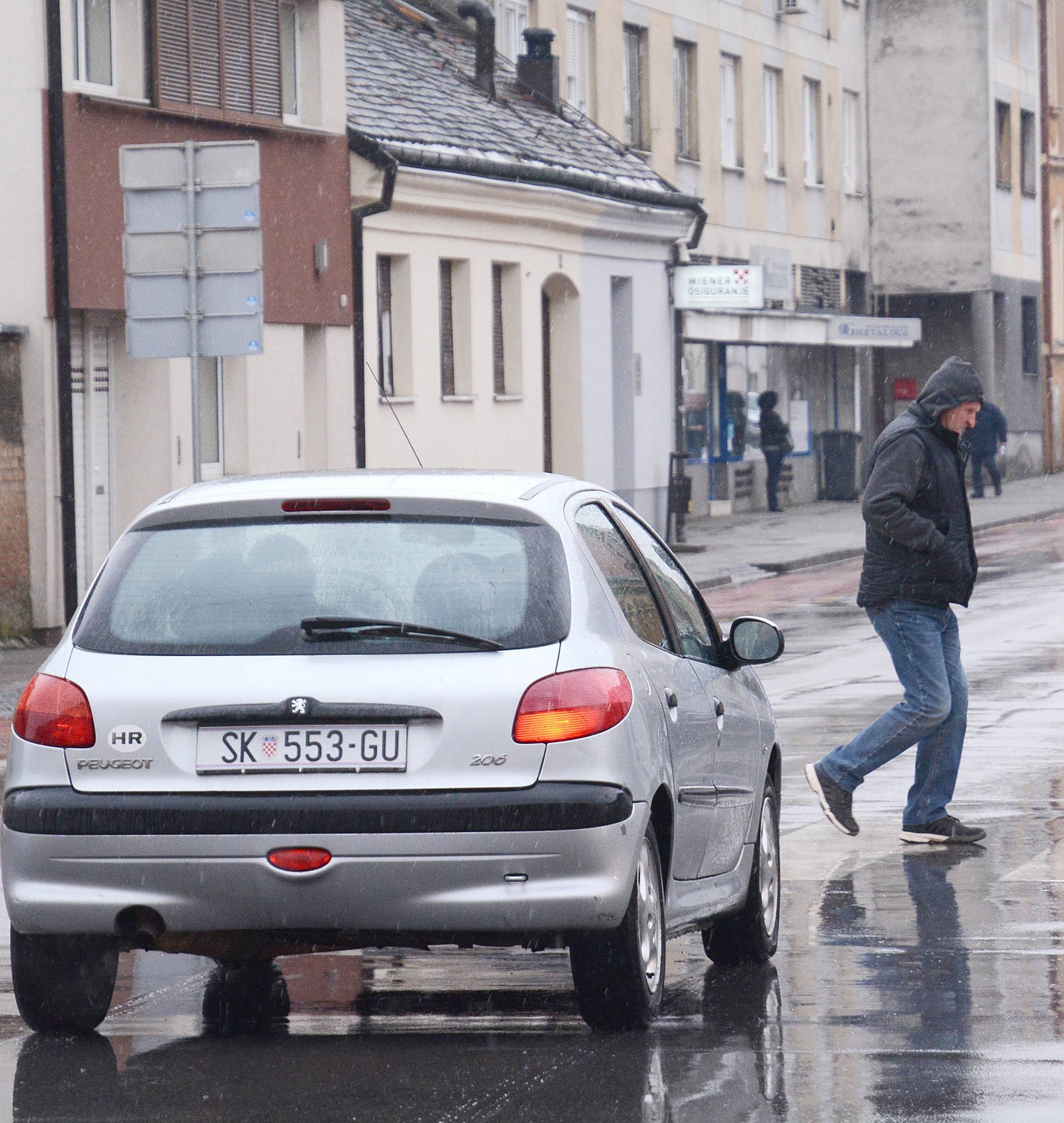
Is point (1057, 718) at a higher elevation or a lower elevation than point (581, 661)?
lower

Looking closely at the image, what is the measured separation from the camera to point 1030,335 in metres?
53.8

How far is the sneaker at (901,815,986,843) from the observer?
393 inches

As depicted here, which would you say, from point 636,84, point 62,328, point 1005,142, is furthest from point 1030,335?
point 62,328

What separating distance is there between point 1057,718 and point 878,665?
372 cm

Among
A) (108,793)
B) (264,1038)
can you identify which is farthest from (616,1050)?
(108,793)

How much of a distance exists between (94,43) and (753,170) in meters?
21.4

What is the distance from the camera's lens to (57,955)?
638cm

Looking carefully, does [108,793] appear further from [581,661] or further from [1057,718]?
[1057,718]

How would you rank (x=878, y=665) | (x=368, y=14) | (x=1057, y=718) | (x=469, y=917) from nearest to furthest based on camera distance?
(x=469, y=917), (x=1057, y=718), (x=878, y=665), (x=368, y=14)

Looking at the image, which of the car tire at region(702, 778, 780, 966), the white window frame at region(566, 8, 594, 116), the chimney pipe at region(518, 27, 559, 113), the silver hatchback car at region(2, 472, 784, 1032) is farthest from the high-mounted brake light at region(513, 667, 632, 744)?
the white window frame at region(566, 8, 594, 116)

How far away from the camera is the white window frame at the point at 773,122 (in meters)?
42.8

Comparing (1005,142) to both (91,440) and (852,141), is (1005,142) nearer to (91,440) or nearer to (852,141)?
(852,141)

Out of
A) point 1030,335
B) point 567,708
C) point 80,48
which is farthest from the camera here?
point 1030,335

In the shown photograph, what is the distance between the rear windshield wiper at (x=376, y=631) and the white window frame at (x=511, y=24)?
2981 cm
